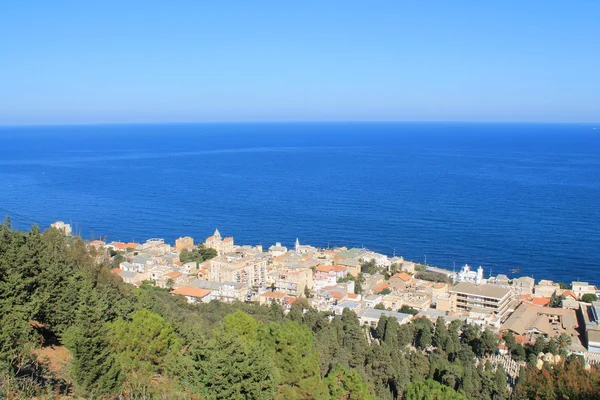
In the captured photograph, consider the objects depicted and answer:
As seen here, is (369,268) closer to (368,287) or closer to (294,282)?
(368,287)

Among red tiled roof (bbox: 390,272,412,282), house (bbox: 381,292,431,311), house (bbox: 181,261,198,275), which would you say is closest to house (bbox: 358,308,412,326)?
house (bbox: 381,292,431,311)

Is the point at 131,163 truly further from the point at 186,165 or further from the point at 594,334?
the point at 594,334

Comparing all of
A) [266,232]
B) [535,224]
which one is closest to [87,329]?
[266,232]

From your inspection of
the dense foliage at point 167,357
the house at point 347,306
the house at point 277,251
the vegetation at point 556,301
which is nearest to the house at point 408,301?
the house at point 347,306

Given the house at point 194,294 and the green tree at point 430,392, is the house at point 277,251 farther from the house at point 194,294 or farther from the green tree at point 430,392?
the green tree at point 430,392

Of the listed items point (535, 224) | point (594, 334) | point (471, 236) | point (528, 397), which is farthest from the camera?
point (535, 224)
